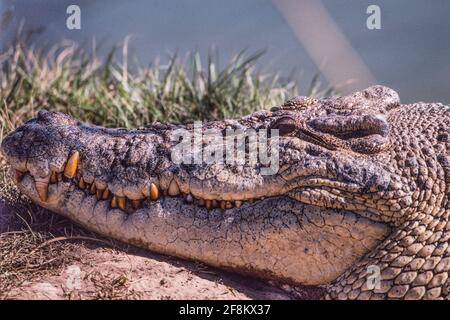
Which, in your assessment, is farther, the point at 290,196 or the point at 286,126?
the point at 286,126

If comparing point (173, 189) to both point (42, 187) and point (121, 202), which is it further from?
point (42, 187)

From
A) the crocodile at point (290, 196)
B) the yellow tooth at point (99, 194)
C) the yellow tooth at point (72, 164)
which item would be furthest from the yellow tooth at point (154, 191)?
the yellow tooth at point (72, 164)

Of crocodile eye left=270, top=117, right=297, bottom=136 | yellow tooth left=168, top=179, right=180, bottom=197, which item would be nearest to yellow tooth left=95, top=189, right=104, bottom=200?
yellow tooth left=168, top=179, right=180, bottom=197

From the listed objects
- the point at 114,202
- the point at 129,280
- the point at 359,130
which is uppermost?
the point at 359,130

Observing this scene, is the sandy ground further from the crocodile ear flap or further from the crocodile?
the crocodile ear flap

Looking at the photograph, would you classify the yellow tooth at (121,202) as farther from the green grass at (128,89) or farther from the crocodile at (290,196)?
the green grass at (128,89)

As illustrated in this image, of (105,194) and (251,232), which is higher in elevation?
(105,194)

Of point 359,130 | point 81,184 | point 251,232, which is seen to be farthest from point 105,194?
point 359,130
